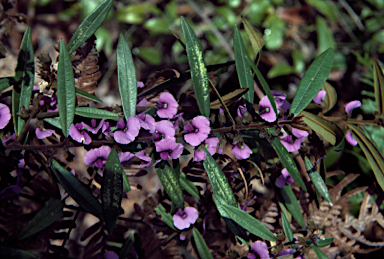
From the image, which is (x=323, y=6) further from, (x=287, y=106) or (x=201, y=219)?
(x=201, y=219)

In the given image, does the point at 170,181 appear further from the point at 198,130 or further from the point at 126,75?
the point at 126,75

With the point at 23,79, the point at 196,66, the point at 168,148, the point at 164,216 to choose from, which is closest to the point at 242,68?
the point at 196,66

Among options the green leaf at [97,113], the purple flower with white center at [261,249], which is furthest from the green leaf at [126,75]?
the purple flower with white center at [261,249]

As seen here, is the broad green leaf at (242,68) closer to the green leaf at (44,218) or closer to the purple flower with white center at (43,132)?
the purple flower with white center at (43,132)

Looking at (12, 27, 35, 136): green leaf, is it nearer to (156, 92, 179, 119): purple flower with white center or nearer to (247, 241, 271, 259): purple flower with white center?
(156, 92, 179, 119): purple flower with white center

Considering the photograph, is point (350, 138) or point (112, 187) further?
point (350, 138)
